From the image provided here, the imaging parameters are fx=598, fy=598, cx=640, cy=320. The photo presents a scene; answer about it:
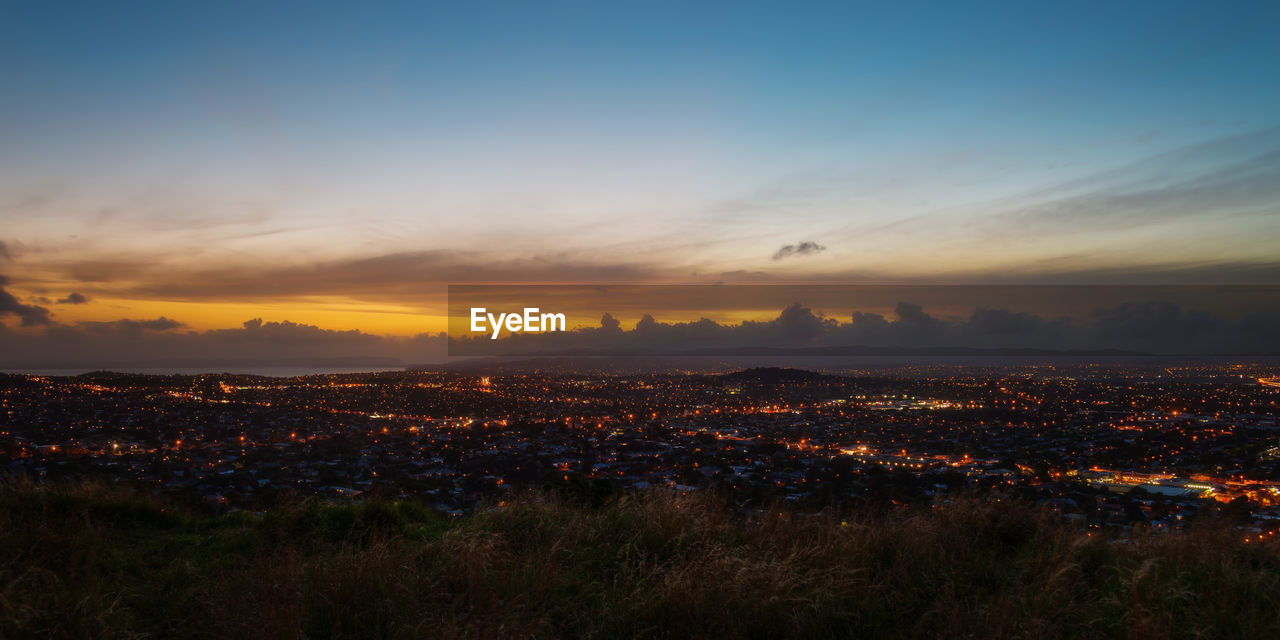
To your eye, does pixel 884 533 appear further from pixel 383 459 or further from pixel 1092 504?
pixel 383 459

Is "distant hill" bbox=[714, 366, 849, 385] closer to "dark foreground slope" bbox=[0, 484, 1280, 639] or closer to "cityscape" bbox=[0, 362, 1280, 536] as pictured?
"cityscape" bbox=[0, 362, 1280, 536]

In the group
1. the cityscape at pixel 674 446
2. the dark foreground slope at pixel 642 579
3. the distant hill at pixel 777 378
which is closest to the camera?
the dark foreground slope at pixel 642 579

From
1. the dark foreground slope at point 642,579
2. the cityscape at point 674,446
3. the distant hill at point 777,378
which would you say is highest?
the dark foreground slope at point 642,579

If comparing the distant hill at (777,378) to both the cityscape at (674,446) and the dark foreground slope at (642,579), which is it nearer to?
the cityscape at (674,446)

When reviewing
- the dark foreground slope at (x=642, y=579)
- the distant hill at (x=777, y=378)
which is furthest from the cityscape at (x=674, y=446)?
the distant hill at (x=777, y=378)

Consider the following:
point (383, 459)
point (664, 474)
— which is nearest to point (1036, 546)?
point (664, 474)

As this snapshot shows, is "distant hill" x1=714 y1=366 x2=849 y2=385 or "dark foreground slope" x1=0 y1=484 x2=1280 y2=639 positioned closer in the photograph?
"dark foreground slope" x1=0 y1=484 x2=1280 y2=639

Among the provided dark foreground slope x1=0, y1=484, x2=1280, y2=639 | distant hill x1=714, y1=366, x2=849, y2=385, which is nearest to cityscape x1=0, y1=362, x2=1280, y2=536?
dark foreground slope x1=0, y1=484, x2=1280, y2=639

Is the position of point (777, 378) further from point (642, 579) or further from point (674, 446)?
point (642, 579)
